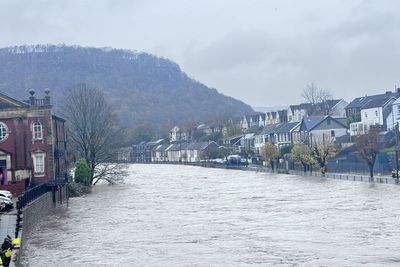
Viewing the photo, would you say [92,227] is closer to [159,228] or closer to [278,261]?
[159,228]

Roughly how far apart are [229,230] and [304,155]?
2386 inches

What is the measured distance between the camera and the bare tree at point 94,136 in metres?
82.9

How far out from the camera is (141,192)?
7275 centimetres

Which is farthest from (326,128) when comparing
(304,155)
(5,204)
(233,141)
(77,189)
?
(5,204)

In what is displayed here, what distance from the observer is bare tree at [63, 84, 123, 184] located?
82.9m

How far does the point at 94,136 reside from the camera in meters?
83.4

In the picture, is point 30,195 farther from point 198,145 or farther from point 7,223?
point 198,145

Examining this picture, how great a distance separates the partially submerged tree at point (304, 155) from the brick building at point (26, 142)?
44.0 meters

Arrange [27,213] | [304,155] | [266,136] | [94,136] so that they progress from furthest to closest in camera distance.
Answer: [266,136] < [304,155] < [94,136] < [27,213]

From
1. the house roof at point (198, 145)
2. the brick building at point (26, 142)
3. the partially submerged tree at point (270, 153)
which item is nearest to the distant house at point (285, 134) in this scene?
the partially submerged tree at point (270, 153)

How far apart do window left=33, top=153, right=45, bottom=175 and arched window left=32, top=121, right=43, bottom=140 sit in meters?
1.32

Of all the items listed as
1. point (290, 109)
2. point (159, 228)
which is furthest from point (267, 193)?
point (290, 109)

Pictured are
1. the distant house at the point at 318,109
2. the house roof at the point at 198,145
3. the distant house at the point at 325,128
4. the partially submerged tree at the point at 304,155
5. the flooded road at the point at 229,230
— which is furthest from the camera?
the house roof at the point at 198,145

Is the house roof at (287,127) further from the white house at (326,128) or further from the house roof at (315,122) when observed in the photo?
the white house at (326,128)
